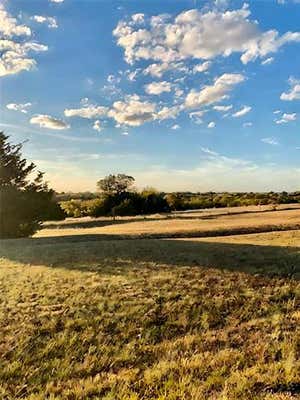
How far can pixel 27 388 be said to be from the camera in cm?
885

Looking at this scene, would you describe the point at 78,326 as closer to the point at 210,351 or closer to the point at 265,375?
the point at 210,351

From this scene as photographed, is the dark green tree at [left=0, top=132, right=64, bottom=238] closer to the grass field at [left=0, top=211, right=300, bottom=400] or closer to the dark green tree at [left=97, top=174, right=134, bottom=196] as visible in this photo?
the grass field at [left=0, top=211, right=300, bottom=400]

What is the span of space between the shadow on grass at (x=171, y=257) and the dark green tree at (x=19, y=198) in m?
17.6

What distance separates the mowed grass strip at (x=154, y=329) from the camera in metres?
8.54

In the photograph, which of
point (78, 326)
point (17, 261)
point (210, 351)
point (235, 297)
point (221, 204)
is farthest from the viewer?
point (221, 204)

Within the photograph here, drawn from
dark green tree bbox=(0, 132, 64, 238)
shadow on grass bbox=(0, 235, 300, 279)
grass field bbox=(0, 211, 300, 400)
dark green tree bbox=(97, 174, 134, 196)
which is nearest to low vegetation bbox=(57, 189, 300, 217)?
dark green tree bbox=(97, 174, 134, 196)

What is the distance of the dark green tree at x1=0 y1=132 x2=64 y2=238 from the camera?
142 feet

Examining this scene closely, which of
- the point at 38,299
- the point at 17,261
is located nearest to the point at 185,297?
the point at 38,299

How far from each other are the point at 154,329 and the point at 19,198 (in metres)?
34.7

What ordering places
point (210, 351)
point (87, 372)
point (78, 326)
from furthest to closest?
point (78, 326)
point (210, 351)
point (87, 372)

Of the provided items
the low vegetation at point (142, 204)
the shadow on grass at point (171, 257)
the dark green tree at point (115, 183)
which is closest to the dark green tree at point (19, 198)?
Answer: the shadow on grass at point (171, 257)

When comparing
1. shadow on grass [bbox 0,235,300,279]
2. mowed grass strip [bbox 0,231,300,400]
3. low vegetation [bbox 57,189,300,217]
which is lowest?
mowed grass strip [bbox 0,231,300,400]

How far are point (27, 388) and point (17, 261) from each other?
49.0ft

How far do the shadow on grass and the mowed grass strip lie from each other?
0.16 m
